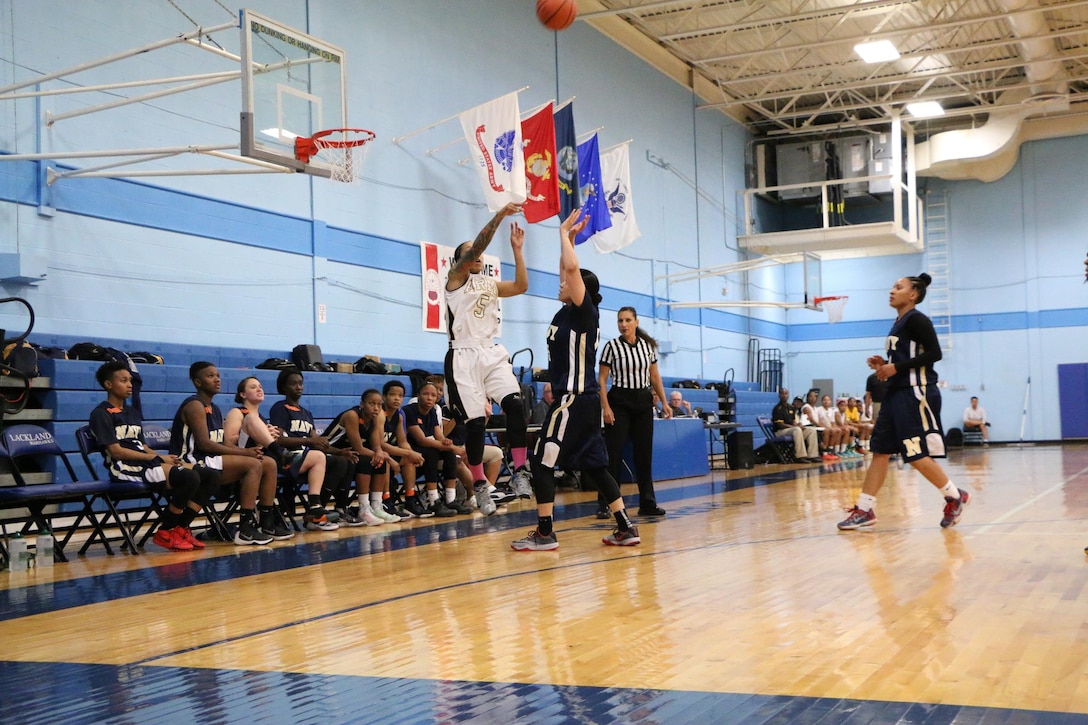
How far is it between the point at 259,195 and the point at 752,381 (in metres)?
15.8

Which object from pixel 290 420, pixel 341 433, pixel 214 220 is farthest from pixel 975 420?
pixel 290 420

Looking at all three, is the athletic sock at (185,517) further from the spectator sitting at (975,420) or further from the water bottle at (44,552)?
the spectator sitting at (975,420)

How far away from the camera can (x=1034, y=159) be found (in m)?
25.2

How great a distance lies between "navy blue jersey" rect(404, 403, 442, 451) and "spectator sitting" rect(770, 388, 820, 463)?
33.0ft

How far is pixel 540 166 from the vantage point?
14086 mm

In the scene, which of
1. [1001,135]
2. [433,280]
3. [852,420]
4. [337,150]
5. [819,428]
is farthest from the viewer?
[1001,135]

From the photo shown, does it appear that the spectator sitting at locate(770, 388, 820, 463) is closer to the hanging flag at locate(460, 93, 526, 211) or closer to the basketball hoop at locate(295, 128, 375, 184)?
the hanging flag at locate(460, 93, 526, 211)

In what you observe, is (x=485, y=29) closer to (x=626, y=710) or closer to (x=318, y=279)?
(x=318, y=279)

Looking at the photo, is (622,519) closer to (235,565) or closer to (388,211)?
(235,565)

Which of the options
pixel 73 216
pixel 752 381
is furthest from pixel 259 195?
pixel 752 381

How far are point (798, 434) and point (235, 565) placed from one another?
13.3m

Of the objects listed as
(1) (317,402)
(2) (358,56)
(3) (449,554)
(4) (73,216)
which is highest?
(2) (358,56)

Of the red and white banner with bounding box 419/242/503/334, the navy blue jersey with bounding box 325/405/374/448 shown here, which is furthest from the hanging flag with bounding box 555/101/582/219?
the navy blue jersey with bounding box 325/405/374/448

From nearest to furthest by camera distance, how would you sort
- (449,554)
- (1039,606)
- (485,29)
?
(1039,606), (449,554), (485,29)
